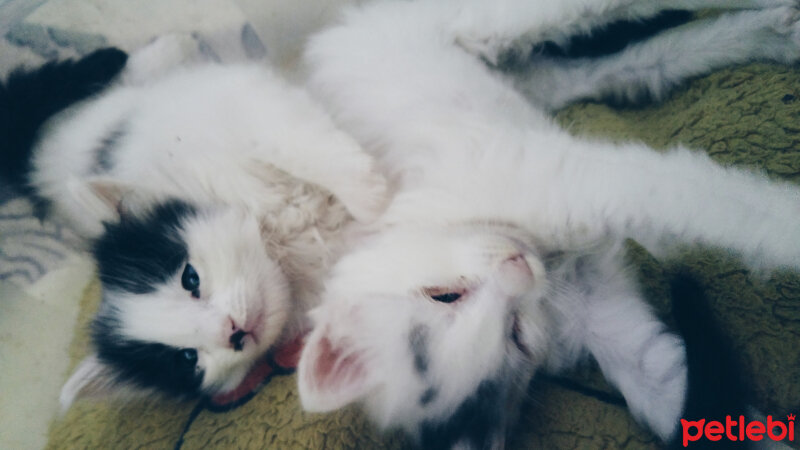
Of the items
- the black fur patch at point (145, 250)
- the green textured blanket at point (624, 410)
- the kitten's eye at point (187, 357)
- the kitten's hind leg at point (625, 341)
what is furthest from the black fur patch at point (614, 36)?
the kitten's eye at point (187, 357)

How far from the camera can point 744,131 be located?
0.96 m

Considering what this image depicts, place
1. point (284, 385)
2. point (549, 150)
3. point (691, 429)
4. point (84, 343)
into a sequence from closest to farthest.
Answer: point (691, 429) < point (549, 150) < point (284, 385) < point (84, 343)

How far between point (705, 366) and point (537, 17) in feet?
2.86

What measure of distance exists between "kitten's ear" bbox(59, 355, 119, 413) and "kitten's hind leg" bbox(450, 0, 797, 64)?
1165mm

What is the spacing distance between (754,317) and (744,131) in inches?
15.1

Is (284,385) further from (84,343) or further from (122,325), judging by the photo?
(84,343)

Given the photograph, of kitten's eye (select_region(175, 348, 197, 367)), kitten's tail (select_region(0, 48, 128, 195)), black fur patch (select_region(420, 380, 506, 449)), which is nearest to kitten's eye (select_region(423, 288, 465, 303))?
black fur patch (select_region(420, 380, 506, 449))

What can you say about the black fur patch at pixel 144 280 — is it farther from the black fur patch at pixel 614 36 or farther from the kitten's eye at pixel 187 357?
the black fur patch at pixel 614 36

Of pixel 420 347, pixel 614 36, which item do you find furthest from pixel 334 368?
pixel 614 36

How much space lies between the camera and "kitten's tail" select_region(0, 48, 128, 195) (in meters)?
1.35

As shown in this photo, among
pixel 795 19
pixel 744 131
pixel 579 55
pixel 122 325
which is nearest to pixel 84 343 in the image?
pixel 122 325

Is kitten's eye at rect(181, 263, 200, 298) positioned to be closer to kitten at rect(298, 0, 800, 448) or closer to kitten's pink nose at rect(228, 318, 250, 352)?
kitten's pink nose at rect(228, 318, 250, 352)

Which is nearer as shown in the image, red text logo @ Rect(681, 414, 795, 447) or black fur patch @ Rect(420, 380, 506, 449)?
red text logo @ Rect(681, 414, 795, 447)

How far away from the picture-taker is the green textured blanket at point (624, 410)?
839 millimetres
